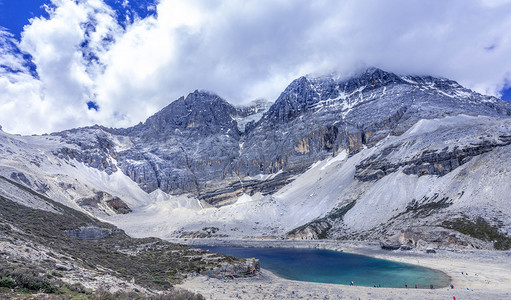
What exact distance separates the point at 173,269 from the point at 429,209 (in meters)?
70.5

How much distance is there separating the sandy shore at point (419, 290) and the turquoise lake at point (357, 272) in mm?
2887


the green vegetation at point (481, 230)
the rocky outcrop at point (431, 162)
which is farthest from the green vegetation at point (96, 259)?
the rocky outcrop at point (431, 162)

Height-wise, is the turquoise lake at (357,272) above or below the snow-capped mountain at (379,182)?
below

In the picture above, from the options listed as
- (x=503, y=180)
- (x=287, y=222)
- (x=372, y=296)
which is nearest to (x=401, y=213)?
(x=503, y=180)

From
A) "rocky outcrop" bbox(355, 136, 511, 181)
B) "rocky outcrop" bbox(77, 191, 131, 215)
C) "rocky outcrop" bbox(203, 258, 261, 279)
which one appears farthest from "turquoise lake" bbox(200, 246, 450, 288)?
"rocky outcrop" bbox(77, 191, 131, 215)

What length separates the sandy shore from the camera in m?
29.6

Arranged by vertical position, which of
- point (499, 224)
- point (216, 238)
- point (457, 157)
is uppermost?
point (457, 157)

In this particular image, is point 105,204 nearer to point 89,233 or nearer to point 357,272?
point 89,233

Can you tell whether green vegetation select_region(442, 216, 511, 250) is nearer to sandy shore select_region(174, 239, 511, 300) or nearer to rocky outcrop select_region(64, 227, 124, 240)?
sandy shore select_region(174, 239, 511, 300)

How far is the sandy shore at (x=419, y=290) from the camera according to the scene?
29641 mm

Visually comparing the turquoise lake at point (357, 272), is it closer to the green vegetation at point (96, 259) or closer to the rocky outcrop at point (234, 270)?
the rocky outcrop at point (234, 270)

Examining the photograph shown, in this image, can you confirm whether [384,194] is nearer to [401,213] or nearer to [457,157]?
[401,213]

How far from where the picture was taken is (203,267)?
134 feet

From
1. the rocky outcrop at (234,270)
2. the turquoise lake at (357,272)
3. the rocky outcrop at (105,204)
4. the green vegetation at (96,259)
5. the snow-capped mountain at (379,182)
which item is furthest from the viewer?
the rocky outcrop at (105,204)
